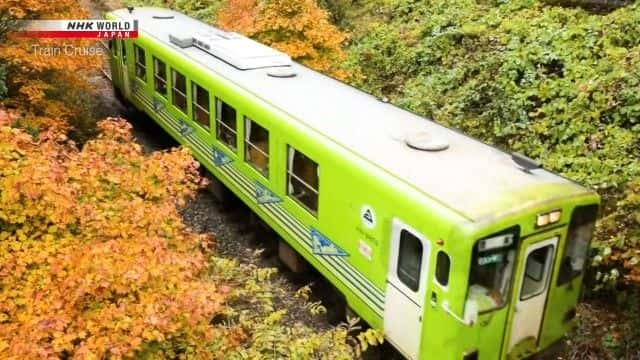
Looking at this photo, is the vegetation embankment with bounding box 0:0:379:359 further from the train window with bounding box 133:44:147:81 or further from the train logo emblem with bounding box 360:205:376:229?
the train window with bounding box 133:44:147:81

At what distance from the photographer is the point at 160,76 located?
13.7m

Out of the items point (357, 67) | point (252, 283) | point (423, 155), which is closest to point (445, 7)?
point (357, 67)

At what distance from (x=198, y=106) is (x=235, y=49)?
140 centimetres

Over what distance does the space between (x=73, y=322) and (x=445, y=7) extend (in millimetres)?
13251

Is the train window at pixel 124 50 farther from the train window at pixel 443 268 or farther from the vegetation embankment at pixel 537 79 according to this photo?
the train window at pixel 443 268

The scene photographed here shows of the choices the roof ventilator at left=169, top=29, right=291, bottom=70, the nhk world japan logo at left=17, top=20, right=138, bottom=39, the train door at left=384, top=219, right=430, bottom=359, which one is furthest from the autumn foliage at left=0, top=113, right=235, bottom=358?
the nhk world japan logo at left=17, top=20, right=138, bottom=39

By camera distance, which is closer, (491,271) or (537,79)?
(491,271)

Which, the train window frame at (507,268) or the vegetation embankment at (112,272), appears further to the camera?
the train window frame at (507,268)

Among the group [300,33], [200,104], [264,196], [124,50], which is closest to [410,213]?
[264,196]

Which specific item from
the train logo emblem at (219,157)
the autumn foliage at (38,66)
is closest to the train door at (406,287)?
the train logo emblem at (219,157)

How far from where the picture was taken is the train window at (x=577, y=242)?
6.78 meters

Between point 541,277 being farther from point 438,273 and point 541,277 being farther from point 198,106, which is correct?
point 198,106

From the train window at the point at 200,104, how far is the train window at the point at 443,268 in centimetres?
664

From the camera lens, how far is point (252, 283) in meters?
7.39
